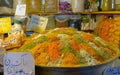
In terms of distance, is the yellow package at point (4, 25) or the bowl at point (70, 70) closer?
the bowl at point (70, 70)

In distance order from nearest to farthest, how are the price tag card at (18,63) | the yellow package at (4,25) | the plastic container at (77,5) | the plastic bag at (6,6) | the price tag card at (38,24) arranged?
the price tag card at (18,63) < the yellow package at (4,25) < the price tag card at (38,24) < the plastic bag at (6,6) < the plastic container at (77,5)

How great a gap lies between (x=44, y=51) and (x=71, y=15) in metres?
2.53

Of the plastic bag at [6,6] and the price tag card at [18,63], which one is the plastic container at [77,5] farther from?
the price tag card at [18,63]

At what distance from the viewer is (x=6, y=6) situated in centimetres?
304

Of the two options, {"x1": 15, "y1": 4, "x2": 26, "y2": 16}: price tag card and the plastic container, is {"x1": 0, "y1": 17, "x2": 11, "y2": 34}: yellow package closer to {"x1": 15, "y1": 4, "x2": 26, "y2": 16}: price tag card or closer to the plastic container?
{"x1": 15, "y1": 4, "x2": 26, "y2": 16}: price tag card

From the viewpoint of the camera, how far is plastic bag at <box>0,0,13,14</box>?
291cm

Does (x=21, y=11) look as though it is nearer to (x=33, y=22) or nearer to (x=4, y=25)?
(x=4, y=25)

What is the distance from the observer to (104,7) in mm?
2764

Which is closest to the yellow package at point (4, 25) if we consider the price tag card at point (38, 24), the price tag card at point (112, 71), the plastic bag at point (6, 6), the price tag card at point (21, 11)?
the price tag card at point (21, 11)

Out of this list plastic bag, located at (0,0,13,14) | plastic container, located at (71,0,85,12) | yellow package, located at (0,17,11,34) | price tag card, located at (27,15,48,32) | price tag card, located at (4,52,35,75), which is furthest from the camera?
plastic container, located at (71,0,85,12)

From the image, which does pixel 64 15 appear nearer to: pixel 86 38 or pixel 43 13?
pixel 43 13

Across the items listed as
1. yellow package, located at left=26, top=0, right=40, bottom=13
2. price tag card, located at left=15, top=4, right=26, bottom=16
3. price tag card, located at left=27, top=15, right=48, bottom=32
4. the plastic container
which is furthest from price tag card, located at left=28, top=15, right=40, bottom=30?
the plastic container

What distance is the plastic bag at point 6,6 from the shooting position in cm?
291

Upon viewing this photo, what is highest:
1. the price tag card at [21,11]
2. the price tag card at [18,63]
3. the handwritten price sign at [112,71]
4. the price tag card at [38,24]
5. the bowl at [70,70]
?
the price tag card at [21,11]
